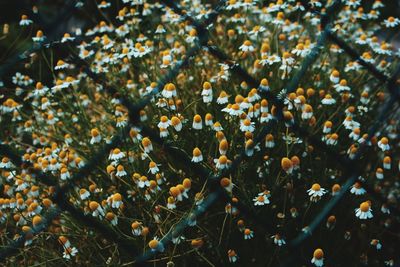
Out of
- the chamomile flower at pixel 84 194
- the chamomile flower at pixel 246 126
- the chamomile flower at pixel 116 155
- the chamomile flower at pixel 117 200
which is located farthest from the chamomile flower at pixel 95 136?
the chamomile flower at pixel 246 126

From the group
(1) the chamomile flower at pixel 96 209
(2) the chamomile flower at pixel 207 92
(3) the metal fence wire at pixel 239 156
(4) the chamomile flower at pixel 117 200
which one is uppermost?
(3) the metal fence wire at pixel 239 156

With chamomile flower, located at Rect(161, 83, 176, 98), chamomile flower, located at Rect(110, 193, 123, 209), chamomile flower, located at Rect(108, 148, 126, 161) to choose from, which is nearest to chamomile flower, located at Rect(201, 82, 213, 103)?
chamomile flower, located at Rect(161, 83, 176, 98)

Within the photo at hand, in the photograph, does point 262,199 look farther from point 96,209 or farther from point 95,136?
point 95,136

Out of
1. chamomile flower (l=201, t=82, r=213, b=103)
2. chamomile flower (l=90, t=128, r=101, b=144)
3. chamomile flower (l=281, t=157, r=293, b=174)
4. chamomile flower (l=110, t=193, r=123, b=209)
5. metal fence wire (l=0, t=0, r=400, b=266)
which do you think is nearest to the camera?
metal fence wire (l=0, t=0, r=400, b=266)

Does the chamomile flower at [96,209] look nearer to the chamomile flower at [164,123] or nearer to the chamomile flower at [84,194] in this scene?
the chamomile flower at [84,194]

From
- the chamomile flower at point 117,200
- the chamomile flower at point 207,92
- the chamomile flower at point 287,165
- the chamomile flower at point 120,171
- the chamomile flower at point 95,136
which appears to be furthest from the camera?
the chamomile flower at point 95,136

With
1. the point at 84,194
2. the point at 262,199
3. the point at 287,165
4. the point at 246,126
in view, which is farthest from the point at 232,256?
the point at 84,194

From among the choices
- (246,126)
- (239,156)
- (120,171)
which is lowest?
(120,171)

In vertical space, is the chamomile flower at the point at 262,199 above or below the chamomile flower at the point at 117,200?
above

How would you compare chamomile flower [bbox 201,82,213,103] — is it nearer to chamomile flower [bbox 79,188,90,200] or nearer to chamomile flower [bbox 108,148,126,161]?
chamomile flower [bbox 108,148,126,161]

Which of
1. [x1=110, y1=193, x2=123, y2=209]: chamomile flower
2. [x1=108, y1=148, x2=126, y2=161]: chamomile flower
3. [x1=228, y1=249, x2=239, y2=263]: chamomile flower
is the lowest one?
[x1=228, y1=249, x2=239, y2=263]: chamomile flower

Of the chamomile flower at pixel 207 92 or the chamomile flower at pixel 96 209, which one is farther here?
the chamomile flower at pixel 207 92
